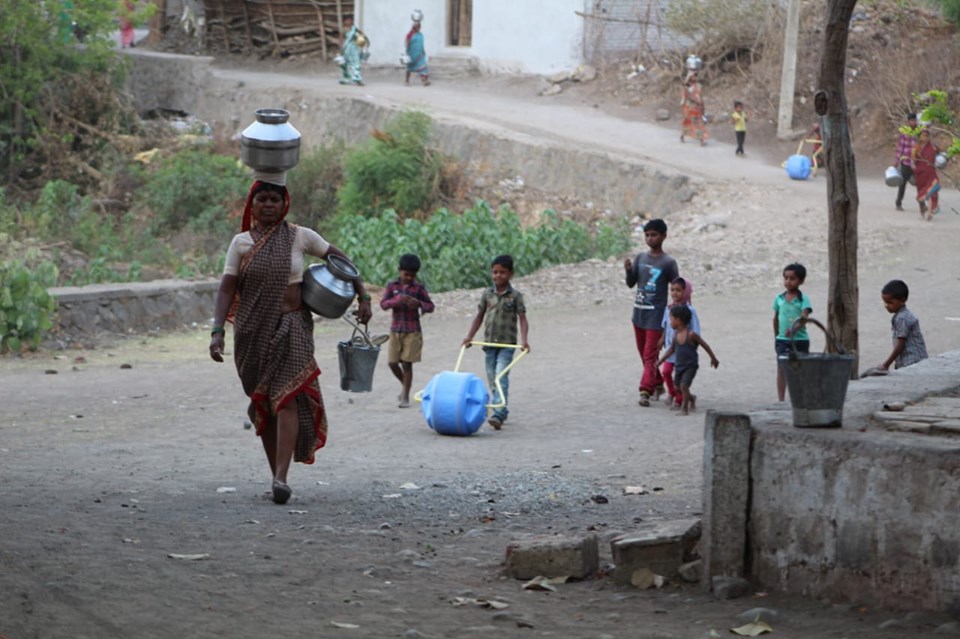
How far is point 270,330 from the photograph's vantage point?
635cm

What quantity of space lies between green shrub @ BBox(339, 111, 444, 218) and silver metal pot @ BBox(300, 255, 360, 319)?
54.0 feet

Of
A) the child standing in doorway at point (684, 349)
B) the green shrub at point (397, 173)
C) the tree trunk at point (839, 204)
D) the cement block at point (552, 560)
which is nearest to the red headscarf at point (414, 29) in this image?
the green shrub at point (397, 173)

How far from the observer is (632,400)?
1085 centimetres

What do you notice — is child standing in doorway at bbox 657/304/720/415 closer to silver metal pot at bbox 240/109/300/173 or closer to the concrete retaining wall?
silver metal pot at bbox 240/109/300/173

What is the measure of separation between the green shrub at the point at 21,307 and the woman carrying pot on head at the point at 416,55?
1835cm

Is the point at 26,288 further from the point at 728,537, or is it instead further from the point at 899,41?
the point at 899,41

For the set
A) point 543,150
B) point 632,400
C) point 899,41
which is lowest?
point 632,400

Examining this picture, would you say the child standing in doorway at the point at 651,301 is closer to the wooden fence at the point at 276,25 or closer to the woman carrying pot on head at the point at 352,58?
the woman carrying pot on head at the point at 352,58

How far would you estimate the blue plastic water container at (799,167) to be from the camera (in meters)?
22.4

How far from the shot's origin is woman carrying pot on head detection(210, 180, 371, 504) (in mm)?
6336

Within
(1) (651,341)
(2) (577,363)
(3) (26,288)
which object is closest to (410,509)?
(1) (651,341)

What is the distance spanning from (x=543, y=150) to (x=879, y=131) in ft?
20.0

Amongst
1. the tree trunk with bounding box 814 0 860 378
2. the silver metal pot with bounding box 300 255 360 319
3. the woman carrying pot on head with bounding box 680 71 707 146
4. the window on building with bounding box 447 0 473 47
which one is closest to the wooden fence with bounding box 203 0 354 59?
the window on building with bounding box 447 0 473 47

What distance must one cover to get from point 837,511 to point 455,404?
4922mm
